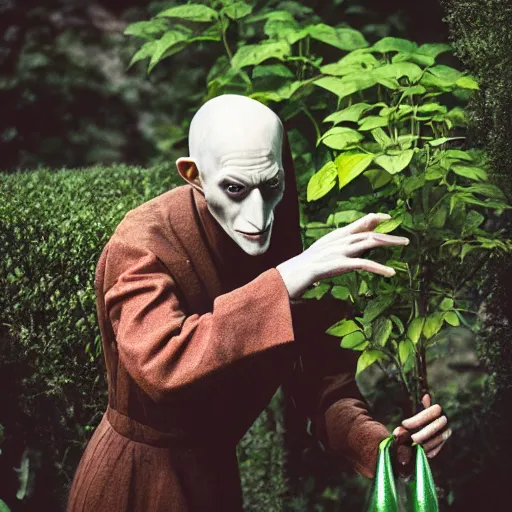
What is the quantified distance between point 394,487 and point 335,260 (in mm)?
711

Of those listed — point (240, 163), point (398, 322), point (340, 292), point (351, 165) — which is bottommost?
point (398, 322)

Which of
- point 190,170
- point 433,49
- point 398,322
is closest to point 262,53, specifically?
point 433,49

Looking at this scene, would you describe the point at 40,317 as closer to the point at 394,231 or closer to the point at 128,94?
the point at 394,231

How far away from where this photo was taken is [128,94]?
6152 millimetres

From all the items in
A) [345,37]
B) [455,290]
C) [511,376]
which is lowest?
[511,376]

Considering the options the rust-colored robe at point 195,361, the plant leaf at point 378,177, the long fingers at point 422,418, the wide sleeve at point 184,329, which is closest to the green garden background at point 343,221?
→ the plant leaf at point 378,177

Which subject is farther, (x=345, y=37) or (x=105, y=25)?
(x=105, y=25)

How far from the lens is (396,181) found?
3320mm

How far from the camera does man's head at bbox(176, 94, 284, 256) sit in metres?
2.80

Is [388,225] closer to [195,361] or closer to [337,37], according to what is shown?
[195,361]

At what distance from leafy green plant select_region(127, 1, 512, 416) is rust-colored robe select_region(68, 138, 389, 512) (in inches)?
7.1

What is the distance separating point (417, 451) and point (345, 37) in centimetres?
180

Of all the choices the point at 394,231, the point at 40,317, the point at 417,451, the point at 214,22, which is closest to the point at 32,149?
the point at 214,22

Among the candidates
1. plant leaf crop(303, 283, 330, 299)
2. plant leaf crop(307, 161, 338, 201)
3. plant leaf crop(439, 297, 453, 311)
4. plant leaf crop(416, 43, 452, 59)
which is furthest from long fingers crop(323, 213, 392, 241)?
plant leaf crop(416, 43, 452, 59)
